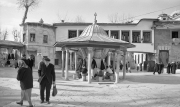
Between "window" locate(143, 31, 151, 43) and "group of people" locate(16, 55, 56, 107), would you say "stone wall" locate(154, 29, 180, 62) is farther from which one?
"group of people" locate(16, 55, 56, 107)

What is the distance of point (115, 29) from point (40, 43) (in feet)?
38.8

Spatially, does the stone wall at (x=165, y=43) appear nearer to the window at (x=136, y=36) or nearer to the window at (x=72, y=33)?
the window at (x=136, y=36)

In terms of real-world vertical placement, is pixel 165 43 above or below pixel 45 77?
above

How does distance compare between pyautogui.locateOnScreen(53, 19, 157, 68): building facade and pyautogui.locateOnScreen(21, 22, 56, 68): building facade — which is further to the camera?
pyautogui.locateOnScreen(53, 19, 157, 68): building facade

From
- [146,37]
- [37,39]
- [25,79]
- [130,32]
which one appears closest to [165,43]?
[146,37]

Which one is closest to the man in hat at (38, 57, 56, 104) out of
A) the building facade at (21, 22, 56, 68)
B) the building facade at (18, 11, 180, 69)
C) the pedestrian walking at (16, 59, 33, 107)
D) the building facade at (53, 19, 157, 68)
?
the pedestrian walking at (16, 59, 33, 107)

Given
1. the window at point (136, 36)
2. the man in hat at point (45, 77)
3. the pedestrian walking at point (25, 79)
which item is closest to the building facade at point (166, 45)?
the window at point (136, 36)

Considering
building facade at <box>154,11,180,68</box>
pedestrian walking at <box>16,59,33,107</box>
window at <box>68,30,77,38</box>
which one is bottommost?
pedestrian walking at <box>16,59,33,107</box>

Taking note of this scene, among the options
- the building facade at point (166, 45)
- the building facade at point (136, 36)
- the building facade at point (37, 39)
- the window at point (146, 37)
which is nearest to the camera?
Result: the building facade at point (37, 39)

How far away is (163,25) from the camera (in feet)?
102

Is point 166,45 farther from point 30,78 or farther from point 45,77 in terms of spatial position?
point 30,78

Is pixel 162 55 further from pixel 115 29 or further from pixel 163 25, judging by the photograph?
pixel 115 29

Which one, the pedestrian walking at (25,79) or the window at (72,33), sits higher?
the window at (72,33)

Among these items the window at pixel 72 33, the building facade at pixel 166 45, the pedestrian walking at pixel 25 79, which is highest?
the window at pixel 72 33
